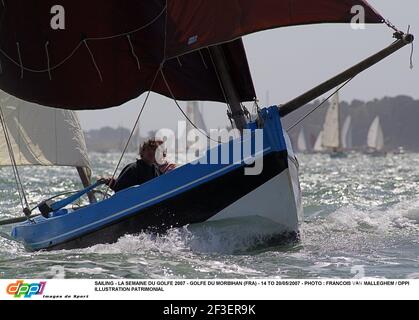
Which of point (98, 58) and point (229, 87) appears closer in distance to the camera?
point (229, 87)

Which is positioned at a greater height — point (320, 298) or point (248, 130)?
point (248, 130)

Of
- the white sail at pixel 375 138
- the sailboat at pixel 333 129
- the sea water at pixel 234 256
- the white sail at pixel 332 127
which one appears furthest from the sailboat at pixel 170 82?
the white sail at pixel 375 138

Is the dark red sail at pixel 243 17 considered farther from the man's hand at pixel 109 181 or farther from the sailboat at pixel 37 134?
the sailboat at pixel 37 134

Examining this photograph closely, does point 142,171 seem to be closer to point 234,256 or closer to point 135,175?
point 135,175

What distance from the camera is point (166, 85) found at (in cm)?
1408

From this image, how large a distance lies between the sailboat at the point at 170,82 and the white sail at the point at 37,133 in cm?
75

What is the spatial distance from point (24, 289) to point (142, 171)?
4.53 metres

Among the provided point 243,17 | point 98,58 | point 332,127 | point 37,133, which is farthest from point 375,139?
point 243,17

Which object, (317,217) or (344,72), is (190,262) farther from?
(317,217)

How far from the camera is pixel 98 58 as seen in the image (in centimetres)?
1376

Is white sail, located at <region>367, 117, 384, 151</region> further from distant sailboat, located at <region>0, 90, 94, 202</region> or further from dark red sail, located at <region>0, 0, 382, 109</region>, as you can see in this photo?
dark red sail, located at <region>0, 0, 382, 109</region>

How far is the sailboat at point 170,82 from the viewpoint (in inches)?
439

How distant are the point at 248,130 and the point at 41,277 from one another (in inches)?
142
